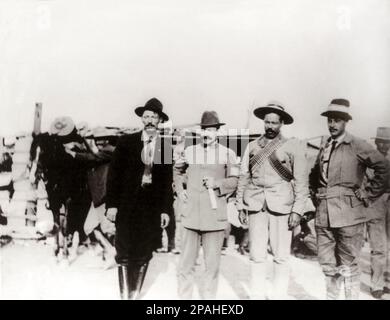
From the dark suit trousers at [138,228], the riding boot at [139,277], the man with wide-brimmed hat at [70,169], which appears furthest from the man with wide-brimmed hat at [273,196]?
the man with wide-brimmed hat at [70,169]

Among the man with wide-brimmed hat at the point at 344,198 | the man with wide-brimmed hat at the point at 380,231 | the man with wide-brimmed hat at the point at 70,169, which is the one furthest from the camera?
the man with wide-brimmed hat at the point at 70,169

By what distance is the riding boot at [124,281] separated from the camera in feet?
12.7

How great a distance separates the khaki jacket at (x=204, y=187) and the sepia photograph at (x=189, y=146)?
0.03m

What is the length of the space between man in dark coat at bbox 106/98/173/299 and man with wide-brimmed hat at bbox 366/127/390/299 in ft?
6.39

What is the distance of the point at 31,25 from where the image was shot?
→ 409cm

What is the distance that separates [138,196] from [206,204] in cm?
66

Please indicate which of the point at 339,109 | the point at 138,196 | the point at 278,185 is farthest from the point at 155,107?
the point at 339,109

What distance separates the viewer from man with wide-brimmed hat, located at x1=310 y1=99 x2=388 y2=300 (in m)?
3.72

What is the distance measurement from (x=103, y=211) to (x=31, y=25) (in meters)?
2.02

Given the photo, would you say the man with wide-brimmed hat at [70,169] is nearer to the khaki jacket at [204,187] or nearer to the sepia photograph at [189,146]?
the sepia photograph at [189,146]

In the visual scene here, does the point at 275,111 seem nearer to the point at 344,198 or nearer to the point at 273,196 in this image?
the point at 273,196

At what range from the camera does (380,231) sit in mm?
3885

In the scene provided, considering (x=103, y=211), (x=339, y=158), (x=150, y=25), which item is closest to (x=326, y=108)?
(x=339, y=158)
